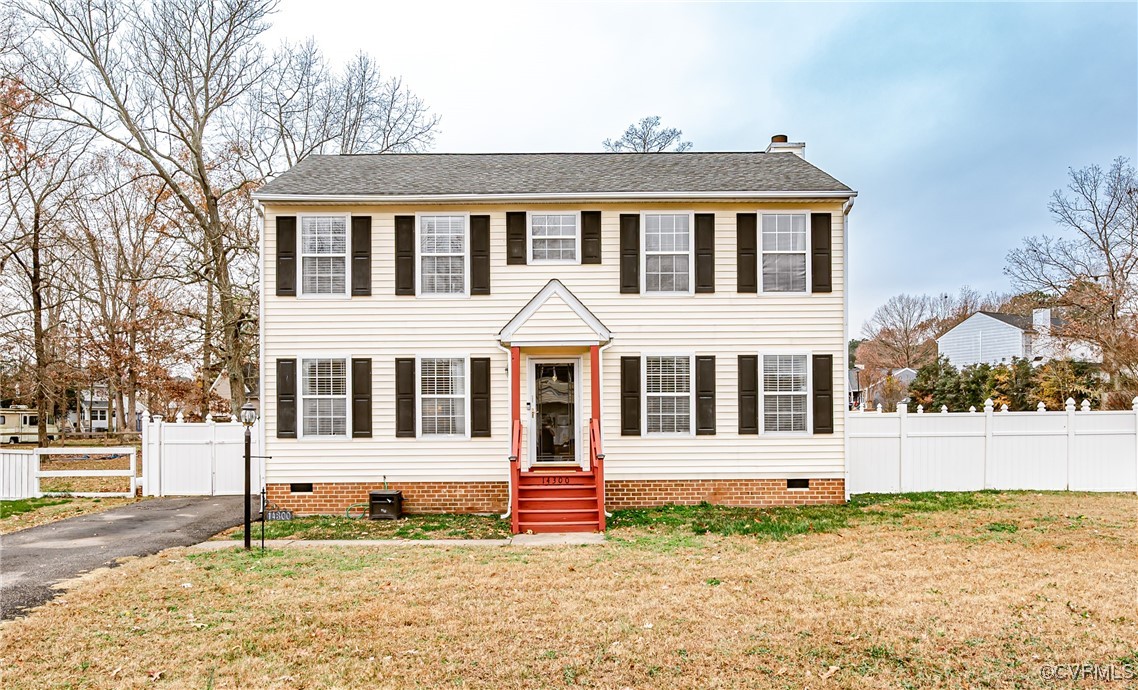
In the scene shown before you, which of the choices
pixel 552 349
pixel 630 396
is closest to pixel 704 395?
pixel 630 396


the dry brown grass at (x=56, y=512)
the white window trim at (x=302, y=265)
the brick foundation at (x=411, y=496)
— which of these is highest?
the white window trim at (x=302, y=265)

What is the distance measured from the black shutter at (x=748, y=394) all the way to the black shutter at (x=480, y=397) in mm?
4474

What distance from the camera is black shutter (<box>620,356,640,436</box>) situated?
42.5 feet

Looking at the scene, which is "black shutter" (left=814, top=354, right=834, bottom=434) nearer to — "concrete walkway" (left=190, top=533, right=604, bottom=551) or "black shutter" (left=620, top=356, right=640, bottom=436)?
"black shutter" (left=620, top=356, right=640, bottom=436)

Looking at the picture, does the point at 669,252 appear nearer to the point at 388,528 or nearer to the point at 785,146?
the point at 785,146

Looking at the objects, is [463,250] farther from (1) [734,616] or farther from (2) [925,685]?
(2) [925,685]

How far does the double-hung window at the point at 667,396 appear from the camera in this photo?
13031 millimetres

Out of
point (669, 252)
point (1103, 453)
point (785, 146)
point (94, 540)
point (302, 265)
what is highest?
point (785, 146)

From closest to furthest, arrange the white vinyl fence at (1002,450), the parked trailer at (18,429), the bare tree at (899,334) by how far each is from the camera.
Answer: the white vinyl fence at (1002,450), the parked trailer at (18,429), the bare tree at (899,334)

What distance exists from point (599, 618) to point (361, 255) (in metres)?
8.75

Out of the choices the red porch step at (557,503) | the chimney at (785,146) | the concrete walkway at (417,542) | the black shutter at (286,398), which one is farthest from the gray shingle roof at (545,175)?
the concrete walkway at (417,542)

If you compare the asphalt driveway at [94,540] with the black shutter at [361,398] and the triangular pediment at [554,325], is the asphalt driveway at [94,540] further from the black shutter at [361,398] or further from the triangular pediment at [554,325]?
the triangular pediment at [554,325]

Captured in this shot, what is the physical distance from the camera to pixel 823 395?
13031 mm

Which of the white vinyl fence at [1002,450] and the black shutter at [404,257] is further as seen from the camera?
the white vinyl fence at [1002,450]
